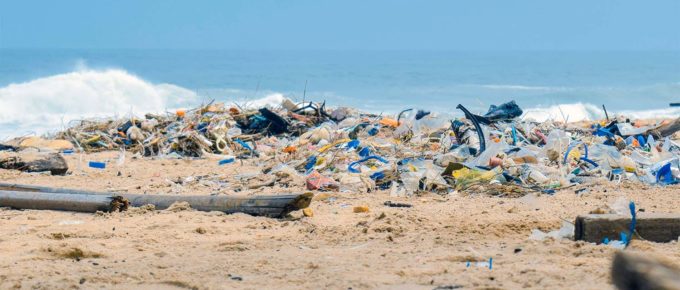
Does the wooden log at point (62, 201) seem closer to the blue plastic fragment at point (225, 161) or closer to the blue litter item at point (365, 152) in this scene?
the blue litter item at point (365, 152)

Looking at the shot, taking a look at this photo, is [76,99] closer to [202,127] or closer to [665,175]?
[202,127]

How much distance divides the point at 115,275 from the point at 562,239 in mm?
2356

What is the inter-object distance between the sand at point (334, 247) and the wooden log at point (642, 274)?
103 cm

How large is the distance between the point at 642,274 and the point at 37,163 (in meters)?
7.13

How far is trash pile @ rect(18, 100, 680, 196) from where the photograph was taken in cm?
712

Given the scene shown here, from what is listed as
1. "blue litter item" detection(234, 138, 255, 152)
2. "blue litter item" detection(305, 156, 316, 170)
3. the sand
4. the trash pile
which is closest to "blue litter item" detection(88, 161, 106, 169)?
the trash pile

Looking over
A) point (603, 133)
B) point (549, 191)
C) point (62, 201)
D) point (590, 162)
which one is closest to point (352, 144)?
point (590, 162)

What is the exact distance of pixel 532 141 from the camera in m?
9.31

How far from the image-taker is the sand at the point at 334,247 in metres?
4.16

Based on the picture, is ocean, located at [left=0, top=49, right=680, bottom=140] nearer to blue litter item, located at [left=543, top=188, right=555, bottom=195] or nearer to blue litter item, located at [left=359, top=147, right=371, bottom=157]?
blue litter item, located at [left=359, top=147, right=371, bottom=157]

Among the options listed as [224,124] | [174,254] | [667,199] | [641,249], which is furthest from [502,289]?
[224,124]

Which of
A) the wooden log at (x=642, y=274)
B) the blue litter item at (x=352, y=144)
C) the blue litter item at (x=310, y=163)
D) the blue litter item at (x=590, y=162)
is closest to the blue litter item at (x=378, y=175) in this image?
the blue litter item at (x=310, y=163)

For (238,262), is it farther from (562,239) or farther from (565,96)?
(565,96)

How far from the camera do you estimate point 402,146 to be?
9.10m
